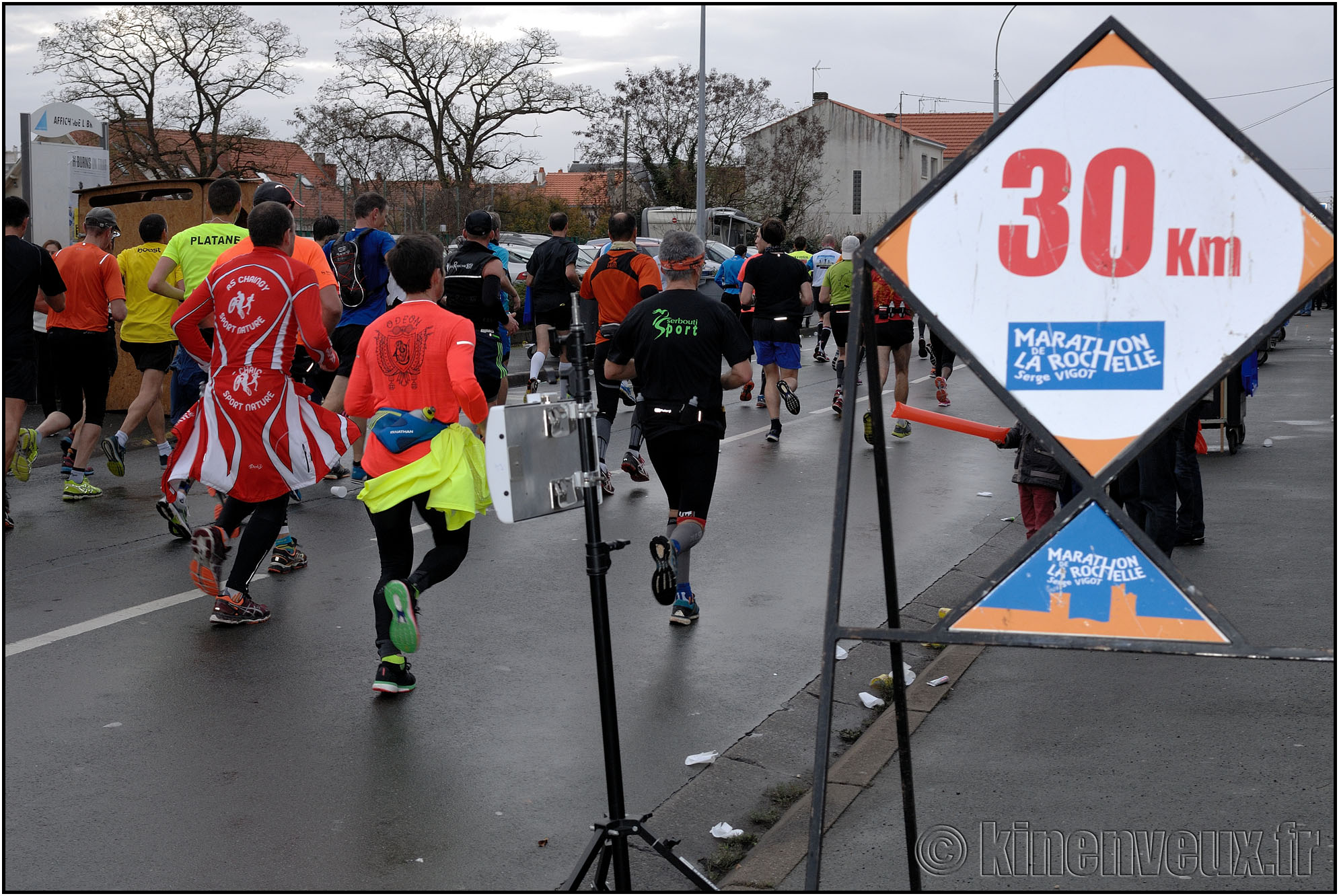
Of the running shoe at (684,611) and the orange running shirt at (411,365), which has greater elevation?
the orange running shirt at (411,365)

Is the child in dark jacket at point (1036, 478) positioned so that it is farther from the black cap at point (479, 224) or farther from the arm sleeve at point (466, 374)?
the black cap at point (479, 224)

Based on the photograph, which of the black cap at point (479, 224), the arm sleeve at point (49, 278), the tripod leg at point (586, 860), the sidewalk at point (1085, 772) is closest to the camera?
the tripod leg at point (586, 860)

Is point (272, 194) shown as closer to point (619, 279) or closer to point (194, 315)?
point (194, 315)

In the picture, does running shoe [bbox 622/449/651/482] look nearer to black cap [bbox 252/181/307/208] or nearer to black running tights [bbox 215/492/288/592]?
black cap [bbox 252/181/307/208]

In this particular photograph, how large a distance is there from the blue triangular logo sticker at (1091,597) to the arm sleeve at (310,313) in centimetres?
391

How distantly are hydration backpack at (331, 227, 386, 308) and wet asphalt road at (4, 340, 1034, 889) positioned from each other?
56.4 inches

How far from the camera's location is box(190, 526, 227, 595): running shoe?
5.61 metres

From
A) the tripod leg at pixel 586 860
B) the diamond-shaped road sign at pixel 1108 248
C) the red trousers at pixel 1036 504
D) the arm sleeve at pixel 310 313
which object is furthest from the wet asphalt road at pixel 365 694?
the diamond-shaped road sign at pixel 1108 248

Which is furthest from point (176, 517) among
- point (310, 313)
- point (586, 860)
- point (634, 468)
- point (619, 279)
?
point (586, 860)

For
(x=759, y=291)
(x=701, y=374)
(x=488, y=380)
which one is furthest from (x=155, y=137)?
(x=701, y=374)

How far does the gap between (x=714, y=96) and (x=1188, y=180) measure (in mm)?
42510

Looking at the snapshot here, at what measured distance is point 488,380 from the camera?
8.24m

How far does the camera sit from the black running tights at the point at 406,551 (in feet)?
16.2

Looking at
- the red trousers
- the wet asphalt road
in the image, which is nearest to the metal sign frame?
the wet asphalt road
